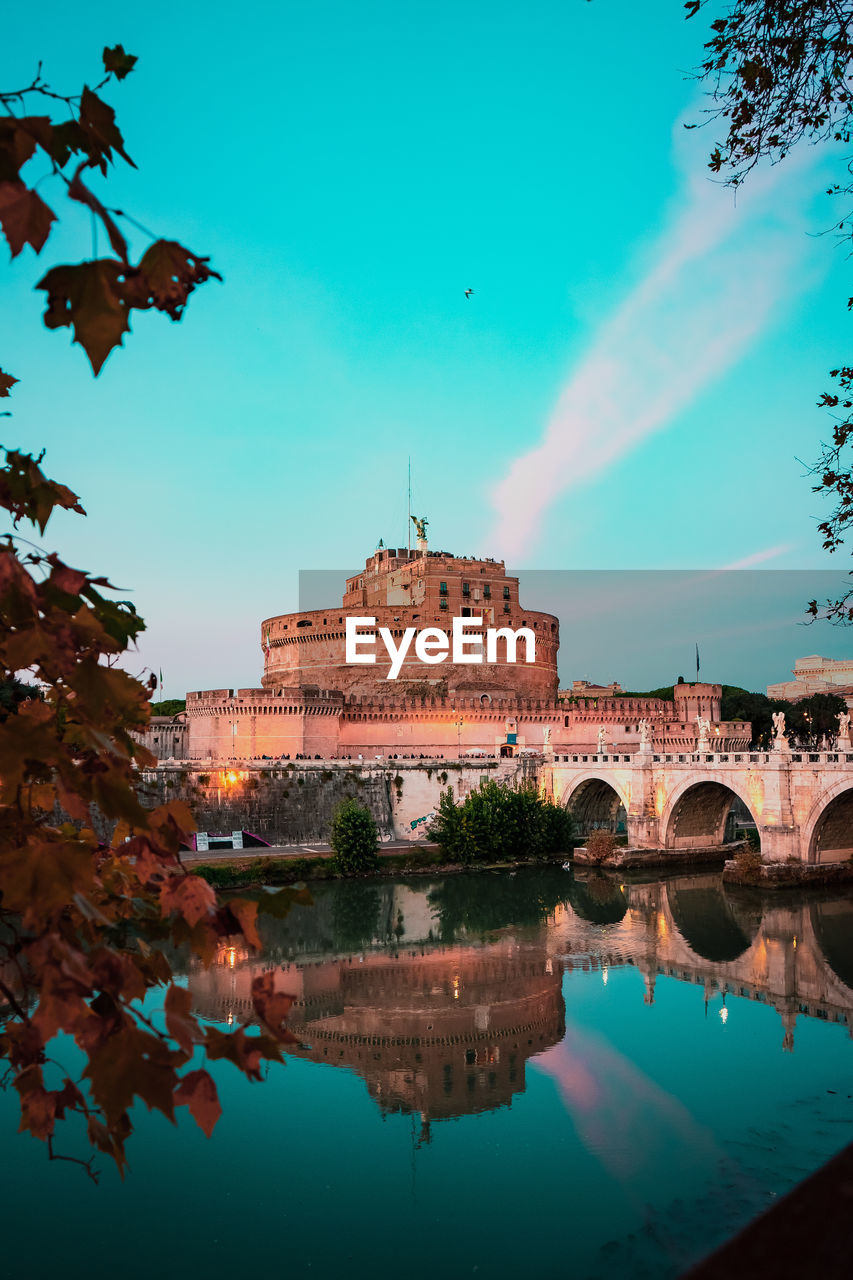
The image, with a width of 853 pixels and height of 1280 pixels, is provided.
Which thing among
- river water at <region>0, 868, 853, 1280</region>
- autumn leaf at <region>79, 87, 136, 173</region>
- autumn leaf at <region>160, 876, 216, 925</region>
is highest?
autumn leaf at <region>79, 87, 136, 173</region>

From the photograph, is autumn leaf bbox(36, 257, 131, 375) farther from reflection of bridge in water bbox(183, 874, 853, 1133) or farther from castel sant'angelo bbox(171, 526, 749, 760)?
castel sant'angelo bbox(171, 526, 749, 760)

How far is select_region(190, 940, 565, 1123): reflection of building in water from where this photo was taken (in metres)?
11.0

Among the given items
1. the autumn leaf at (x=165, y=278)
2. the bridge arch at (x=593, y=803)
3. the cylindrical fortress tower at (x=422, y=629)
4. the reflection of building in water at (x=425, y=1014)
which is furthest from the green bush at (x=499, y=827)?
the autumn leaf at (x=165, y=278)

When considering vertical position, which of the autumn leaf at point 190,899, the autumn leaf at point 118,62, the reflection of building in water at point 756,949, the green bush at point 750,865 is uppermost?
the autumn leaf at point 118,62

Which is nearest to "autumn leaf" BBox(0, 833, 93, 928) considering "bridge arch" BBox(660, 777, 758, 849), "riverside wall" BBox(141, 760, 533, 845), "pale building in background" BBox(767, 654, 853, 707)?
"riverside wall" BBox(141, 760, 533, 845)

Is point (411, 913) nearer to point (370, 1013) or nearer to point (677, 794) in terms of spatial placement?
point (370, 1013)

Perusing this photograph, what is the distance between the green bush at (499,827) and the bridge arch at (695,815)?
118 inches

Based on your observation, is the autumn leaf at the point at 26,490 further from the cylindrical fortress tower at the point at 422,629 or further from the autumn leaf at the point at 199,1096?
the cylindrical fortress tower at the point at 422,629

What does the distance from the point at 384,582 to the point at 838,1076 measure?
40.4 m

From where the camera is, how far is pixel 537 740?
3991 cm

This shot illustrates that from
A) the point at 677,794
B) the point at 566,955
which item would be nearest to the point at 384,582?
the point at 677,794

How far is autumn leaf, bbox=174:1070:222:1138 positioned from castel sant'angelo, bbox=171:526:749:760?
3192 centimetres

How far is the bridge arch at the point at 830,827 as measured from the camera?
2095cm

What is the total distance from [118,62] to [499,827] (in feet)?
83.3
